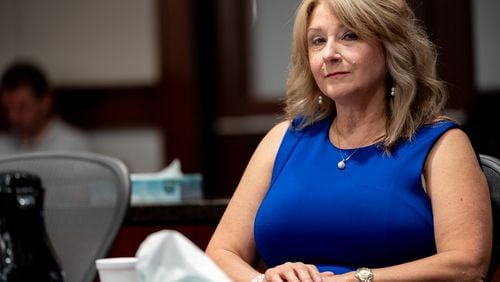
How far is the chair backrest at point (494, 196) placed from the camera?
194 cm

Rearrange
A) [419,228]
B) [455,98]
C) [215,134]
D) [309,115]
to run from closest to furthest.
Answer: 1. [419,228]
2. [309,115]
3. [455,98]
4. [215,134]

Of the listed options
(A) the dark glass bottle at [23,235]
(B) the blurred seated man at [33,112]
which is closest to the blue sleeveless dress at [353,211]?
(A) the dark glass bottle at [23,235]

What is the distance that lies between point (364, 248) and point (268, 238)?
19 cm

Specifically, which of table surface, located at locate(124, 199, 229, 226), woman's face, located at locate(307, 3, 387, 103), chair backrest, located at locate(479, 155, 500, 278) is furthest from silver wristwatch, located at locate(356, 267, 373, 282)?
table surface, located at locate(124, 199, 229, 226)

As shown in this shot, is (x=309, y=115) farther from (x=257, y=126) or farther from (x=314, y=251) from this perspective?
(x=257, y=126)

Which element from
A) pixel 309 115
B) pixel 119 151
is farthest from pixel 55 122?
pixel 309 115

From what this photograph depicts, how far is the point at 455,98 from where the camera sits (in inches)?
195

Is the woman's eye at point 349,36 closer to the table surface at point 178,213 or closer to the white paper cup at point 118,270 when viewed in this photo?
the table surface at point 178,213

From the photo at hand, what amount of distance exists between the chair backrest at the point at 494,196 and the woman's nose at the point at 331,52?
35cm

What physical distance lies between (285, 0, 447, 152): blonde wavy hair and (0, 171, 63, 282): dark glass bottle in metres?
0.83

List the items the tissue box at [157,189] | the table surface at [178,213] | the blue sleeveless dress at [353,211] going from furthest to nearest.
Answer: the tissue box at [157,189] < the table surface at [178,213] < the blue sleeveless dress at [353,211]

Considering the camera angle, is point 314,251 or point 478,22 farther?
point 478,22

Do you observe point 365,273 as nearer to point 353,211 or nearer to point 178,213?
point 353,211

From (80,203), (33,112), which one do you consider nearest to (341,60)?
(80,203)
